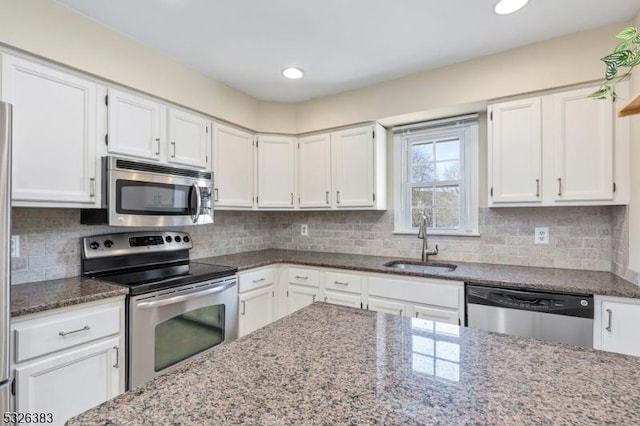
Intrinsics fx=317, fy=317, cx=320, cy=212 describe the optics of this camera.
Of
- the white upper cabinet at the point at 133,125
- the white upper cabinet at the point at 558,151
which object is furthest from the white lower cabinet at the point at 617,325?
the white upper cabinet at the point at 133,125

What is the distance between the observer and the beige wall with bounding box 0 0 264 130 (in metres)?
1.66

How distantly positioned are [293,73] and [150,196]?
1.47 m

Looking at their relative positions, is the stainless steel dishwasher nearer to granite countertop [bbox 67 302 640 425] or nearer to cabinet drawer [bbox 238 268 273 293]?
granite countertop [bbox 67 302 640 425]

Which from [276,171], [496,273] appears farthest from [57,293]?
[496,273]

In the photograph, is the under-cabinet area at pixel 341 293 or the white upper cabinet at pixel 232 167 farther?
the white upper cabinet at pixel 232 167

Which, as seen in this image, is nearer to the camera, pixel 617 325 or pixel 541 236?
pixel 617 325

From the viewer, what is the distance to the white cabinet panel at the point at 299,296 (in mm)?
2803

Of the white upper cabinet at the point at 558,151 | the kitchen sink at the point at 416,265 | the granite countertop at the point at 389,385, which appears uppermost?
the white upper cabinet at the point at 558,151

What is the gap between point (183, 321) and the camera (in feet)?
6.95

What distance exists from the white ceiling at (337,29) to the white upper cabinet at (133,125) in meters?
0.42

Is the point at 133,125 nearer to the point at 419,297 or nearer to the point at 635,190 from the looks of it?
the point at 419,297

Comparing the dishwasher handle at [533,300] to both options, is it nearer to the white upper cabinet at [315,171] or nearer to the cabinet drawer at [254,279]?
the white upper cabinet at [315,171]

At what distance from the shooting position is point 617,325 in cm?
171

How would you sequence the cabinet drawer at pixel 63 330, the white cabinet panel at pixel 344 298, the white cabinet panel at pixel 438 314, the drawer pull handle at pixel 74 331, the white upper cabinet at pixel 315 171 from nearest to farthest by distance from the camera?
the cabinet drawer at pixel 63 330 → the drawer pull handle at pixel 74 331 → the white cabinet panel at pixel 438 314 → the white cabinet panel at pixel 344 298 → the white upper cabinet at pixel 315 171
